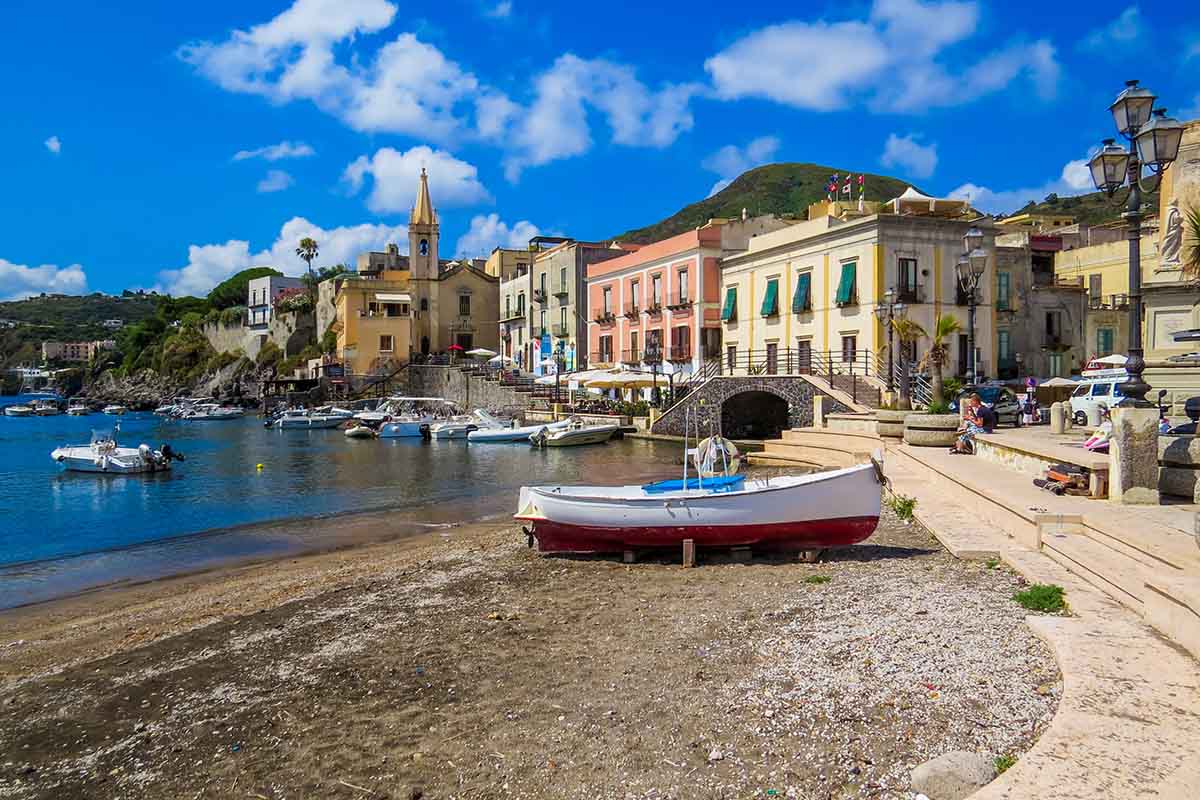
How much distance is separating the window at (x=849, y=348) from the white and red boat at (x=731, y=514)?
949 inches

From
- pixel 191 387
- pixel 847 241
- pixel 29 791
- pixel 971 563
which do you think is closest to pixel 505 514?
pixel 971 563

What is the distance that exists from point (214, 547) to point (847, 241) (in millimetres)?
27930

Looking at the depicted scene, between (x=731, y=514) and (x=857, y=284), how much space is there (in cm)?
2583

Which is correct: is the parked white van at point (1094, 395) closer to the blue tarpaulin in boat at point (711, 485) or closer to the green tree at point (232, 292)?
the blue tarpaulin in boat at point (711, 485)

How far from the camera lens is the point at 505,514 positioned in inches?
851

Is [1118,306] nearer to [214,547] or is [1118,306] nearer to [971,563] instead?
[971,563]

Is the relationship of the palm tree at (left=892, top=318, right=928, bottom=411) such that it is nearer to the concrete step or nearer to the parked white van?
the parked white van

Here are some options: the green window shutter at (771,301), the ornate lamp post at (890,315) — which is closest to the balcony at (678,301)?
the green window shutter at (771,301)

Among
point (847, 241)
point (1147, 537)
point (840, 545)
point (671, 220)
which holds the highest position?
point (671, 220)

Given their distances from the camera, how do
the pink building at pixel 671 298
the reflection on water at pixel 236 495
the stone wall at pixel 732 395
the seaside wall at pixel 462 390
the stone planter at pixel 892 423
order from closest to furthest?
the reflection on water at pixel 236 495 < the stone planter at pixel 892 423 < the stone wall at pixel 732 395 < the pink building at pixel 671 298 < the seaside wall at pixel 462 390

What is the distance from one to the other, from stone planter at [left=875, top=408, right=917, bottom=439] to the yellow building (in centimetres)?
5993

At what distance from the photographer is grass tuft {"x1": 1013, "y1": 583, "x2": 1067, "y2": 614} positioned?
7445mm

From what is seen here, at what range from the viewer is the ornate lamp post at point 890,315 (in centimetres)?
2375

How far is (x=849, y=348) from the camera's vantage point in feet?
116
